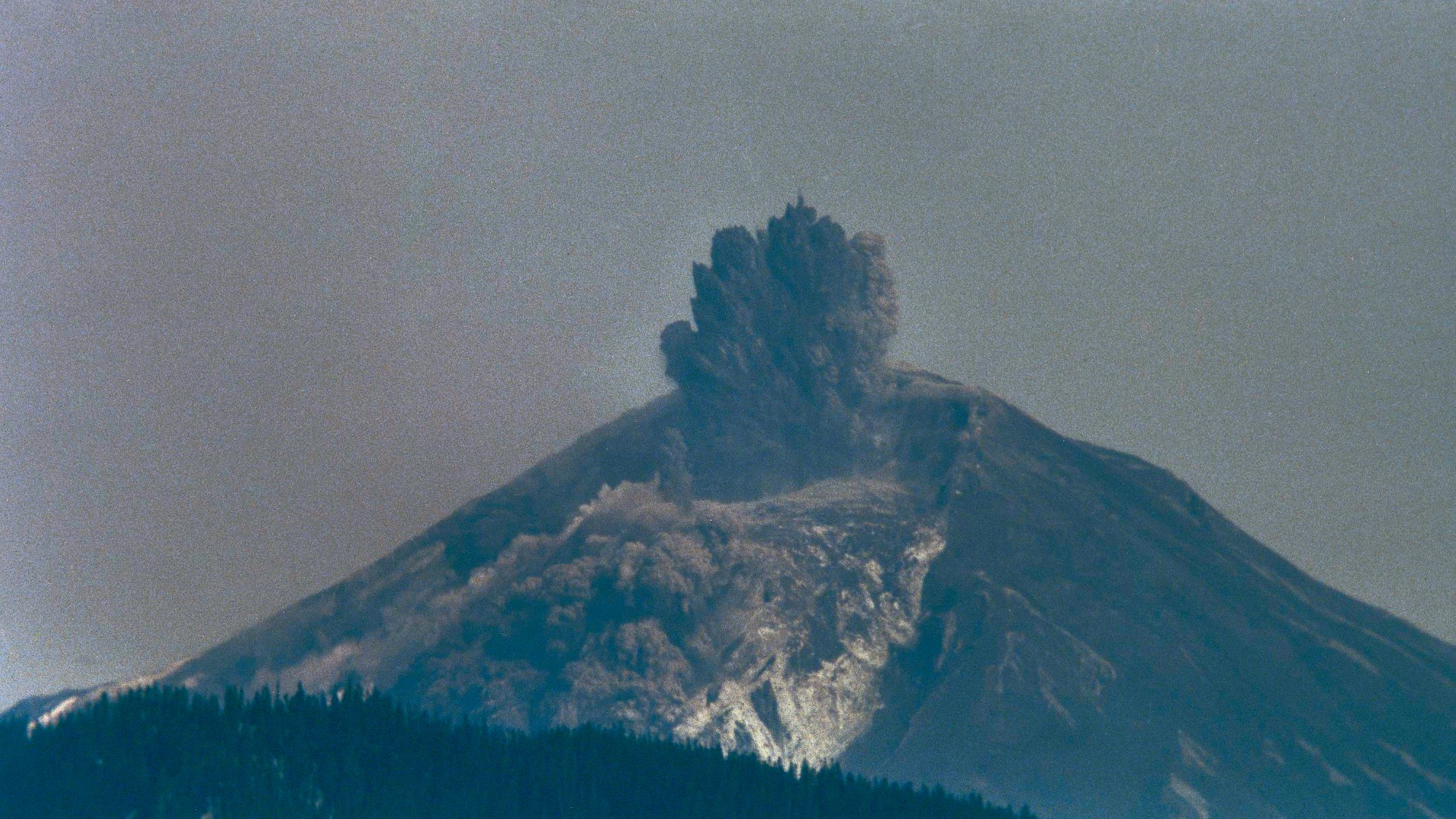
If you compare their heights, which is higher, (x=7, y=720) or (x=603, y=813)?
(x=7, y=720)

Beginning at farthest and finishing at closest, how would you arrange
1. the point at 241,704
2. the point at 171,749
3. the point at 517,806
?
1. the point at 517,806
2. the point at 241,704
3. the point at 171,749

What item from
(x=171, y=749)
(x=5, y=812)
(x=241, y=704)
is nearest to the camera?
(x=5, y=812)

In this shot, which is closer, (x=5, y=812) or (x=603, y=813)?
(x=5, y=812)

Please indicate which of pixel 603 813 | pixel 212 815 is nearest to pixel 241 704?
pixel 212 815

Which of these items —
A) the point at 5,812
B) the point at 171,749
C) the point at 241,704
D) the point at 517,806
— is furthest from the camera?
the point at 517,806

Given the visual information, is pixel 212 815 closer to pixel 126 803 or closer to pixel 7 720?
pixel 126 803

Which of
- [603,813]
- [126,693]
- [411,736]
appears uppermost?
[126,693]

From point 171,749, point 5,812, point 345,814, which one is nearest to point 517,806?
point 345,814

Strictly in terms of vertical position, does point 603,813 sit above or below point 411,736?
below

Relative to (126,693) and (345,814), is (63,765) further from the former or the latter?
(345,814)
